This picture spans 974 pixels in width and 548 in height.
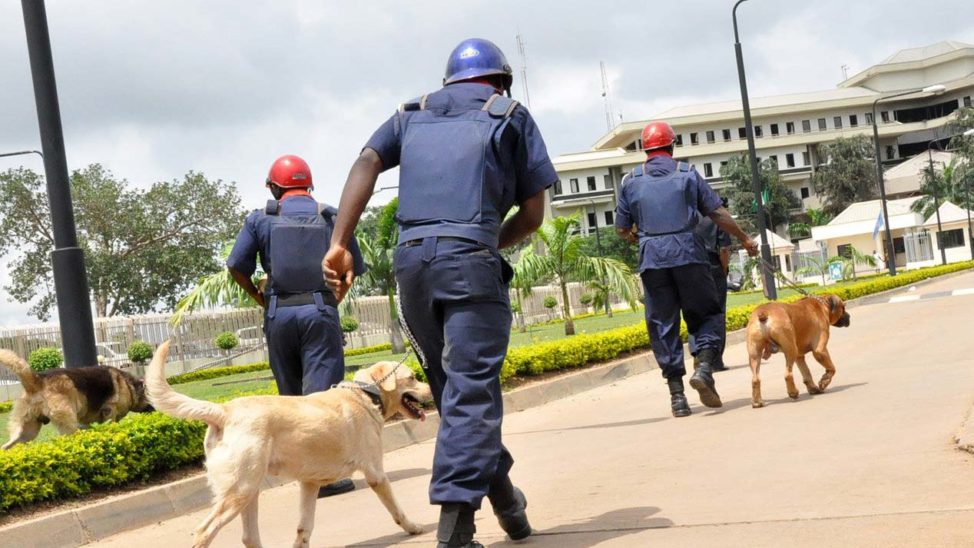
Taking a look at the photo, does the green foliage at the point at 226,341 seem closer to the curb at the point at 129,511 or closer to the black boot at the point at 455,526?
the curb at the point at 129,511

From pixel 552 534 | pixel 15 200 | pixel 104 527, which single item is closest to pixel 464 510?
pixel 552 534

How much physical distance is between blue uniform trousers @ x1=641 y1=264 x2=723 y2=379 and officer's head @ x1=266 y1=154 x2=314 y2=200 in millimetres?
3052

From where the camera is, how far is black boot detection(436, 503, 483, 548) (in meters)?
4.29

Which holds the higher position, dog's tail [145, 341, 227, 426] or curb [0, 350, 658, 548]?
dog's tail [145, 341, 227, 426]

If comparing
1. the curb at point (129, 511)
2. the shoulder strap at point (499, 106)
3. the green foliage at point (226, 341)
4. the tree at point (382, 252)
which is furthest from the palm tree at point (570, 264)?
the shoulder strap at point (499, 106)

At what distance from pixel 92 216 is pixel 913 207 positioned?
54.7 metres

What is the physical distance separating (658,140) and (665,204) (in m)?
0.62

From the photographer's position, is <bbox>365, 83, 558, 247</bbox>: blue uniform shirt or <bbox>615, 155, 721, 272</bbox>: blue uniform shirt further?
<bbox>615, 155, 721, 272</bbox>: blue uniform shirt

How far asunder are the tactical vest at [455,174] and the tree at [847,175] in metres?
91.0

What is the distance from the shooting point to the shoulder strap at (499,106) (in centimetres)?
457

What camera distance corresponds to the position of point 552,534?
500 centimetres

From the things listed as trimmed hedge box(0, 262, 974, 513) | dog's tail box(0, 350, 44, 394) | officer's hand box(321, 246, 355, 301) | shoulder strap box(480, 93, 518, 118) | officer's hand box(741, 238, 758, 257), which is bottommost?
trimmed hedge box(0, 262, 974, 513)

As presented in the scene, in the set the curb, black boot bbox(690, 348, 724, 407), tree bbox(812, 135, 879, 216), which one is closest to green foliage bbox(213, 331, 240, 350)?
the curb

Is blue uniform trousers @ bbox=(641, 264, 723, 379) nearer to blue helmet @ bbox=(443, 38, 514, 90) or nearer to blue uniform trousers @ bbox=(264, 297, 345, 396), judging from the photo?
blue uniform trousers @ bbox=(264, 297, 345, 396)
